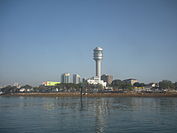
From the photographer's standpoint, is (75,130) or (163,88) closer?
(75,130)

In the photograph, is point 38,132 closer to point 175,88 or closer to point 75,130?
point 75,130

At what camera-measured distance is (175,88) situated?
17188cm

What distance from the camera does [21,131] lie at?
2155 centimetres

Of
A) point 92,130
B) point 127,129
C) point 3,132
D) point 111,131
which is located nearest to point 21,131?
point 3,132

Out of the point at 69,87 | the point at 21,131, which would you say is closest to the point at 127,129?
the point at 21,131

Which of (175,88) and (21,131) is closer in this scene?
(21,131)

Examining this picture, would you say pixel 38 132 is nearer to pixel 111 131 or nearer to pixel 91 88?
pixel 111 131

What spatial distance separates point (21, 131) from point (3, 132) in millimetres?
1740

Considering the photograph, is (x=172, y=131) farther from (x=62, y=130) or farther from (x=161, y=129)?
(x=62, y=130)

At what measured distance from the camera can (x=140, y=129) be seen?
73.2ft

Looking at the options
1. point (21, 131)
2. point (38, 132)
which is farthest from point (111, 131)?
point (21, 131)

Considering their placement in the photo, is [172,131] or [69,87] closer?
[172,131]

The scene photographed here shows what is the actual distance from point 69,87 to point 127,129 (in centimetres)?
14767

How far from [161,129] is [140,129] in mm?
2151
